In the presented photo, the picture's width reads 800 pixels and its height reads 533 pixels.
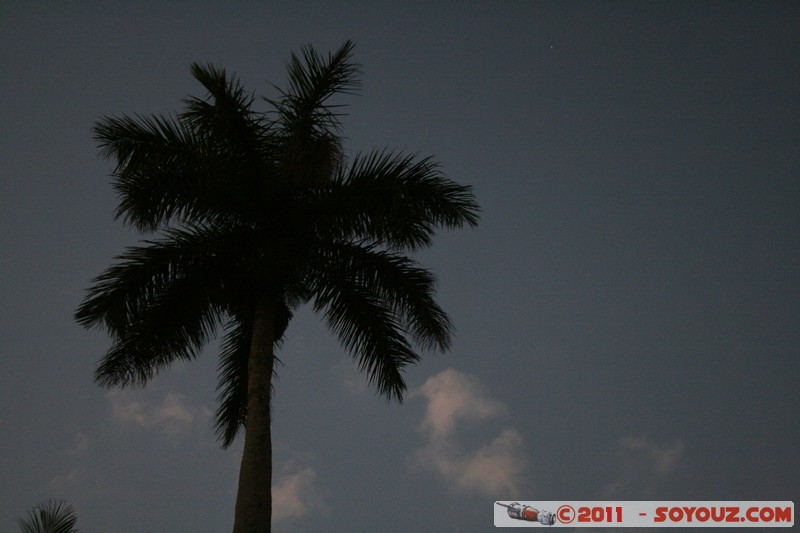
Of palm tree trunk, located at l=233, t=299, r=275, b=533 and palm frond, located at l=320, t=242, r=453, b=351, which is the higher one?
palm frond, located at l=320, t=242, r=453, b=351

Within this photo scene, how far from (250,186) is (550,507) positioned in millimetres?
10186

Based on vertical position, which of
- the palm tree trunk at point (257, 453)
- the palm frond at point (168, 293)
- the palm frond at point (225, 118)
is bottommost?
the palm tree trunk at point (257, 453)

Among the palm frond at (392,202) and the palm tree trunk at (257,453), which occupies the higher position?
the palm frond at (392,202)

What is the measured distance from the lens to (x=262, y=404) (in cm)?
1306

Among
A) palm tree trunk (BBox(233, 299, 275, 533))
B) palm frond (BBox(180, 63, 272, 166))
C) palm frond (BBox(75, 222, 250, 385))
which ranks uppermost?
palm frond (BBox(180, 63, 272, 166))

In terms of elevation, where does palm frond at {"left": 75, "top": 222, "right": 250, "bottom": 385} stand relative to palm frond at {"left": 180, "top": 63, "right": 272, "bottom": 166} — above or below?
below

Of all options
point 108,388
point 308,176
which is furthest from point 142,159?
point 108,388

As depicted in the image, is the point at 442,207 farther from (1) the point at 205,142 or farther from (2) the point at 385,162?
(1) the point at 205,142

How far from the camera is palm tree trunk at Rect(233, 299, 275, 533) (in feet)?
39.4

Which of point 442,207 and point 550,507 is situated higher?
point 442,207

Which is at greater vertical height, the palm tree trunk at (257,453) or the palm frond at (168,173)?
the palm frond at (168,173)

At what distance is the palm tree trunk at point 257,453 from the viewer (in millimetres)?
12000

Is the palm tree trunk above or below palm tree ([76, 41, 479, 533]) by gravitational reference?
below

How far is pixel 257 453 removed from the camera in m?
12.5
